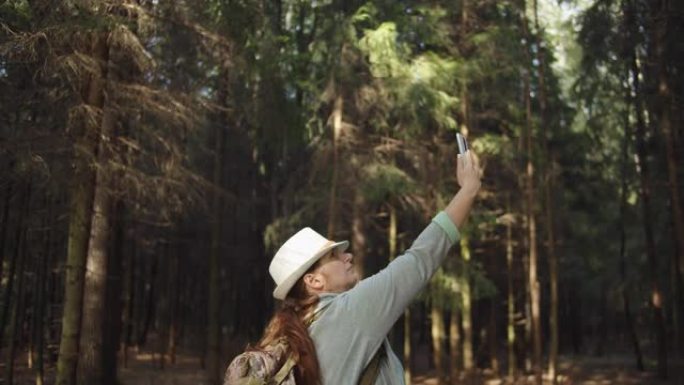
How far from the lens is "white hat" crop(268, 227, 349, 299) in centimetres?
217

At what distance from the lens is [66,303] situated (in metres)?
8.25

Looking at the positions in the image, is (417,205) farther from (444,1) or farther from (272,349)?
(272,349)

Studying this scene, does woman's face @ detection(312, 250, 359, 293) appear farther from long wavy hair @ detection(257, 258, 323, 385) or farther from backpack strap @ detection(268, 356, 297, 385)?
backpack strap @ detection(268, 356, 297, 385)

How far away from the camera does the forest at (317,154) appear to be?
856 centimetres

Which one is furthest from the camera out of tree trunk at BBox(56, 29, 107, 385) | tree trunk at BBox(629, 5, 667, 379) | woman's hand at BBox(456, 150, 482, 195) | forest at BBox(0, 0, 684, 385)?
tree trunk at BBox(629, 5, 667, 379)

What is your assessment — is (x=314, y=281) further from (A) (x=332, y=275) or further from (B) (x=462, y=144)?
(B) (x=462, y=144)

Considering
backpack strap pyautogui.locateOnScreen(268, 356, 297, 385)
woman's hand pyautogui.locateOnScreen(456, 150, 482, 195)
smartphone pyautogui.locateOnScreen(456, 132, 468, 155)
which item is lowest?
backpack strap pyautogui.locateOnScreen(268, 356, 297, 385)

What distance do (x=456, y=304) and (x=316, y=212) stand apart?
160 inches

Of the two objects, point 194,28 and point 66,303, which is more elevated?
point 194,28

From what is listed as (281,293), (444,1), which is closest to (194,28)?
(281,293)

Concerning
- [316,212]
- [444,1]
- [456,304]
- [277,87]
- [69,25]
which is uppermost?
[444,1]

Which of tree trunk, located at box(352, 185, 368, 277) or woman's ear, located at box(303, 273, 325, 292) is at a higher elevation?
tree trunk, located at box(352, 185, 368, 277)

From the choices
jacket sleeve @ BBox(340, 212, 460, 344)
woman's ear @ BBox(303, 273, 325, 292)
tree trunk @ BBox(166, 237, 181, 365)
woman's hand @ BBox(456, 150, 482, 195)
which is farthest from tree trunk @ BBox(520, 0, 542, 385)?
tree trunk @ BBox(166, 237, 181, 365)

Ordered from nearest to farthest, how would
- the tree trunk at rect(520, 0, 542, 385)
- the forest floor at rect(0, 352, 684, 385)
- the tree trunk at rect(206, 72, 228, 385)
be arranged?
1. the tree trunk at rect(520, 0, 542, 385)
2. the tree trunk at rect(206, 72, 228, 385)
3. the forest floor at rect(0, 352, 684, 385)
